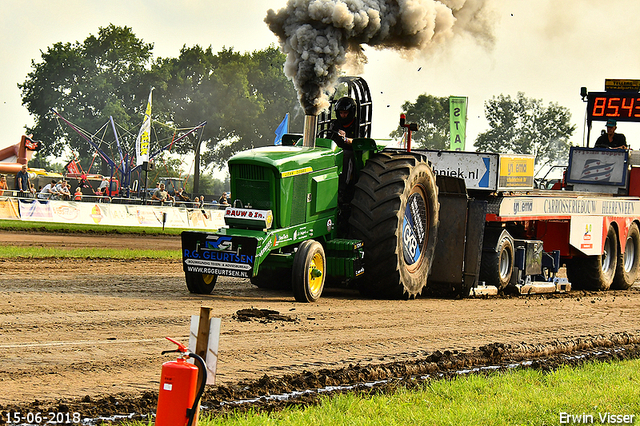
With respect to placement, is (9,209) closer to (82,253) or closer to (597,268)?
(82,253)

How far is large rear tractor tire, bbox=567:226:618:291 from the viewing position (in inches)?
612

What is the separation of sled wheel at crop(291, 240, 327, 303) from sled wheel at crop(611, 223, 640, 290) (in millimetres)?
8715

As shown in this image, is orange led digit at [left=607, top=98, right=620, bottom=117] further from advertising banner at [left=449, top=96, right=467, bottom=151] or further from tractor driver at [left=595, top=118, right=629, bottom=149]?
advertising banner at [left=449, top=96, right=467, bottom=151]

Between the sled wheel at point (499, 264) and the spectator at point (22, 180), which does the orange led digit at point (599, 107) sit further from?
the spectator at point (22, 180)

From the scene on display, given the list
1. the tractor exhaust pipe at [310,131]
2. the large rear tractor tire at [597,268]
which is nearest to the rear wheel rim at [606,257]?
the large rear tractor tire at [597,268]

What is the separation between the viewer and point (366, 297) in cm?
1134

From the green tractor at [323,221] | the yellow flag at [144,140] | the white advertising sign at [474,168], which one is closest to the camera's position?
the green tractor at [323,221]

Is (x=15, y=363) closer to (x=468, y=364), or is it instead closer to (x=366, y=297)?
(x=468, y=364)

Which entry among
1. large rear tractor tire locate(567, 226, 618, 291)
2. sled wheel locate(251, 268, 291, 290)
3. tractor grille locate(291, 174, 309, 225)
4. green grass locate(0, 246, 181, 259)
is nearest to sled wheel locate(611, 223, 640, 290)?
large rear tractor tire locate(567, 226, 618, 291)

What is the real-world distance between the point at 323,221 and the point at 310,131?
1.37 metres

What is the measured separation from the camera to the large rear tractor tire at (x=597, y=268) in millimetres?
15539

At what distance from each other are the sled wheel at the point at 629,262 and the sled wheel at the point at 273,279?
8.28 metres

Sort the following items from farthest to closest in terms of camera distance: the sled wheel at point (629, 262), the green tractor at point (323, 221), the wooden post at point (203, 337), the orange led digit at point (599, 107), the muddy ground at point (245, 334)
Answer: the orange led digit at point (599, 107) → the sled wheel at point (629, 262) → the green tractor at point (323, 221) → the muddy ground at point (245, 334) → the wooden post at point (203, 337)

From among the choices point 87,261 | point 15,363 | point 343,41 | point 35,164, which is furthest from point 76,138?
point 15,363
